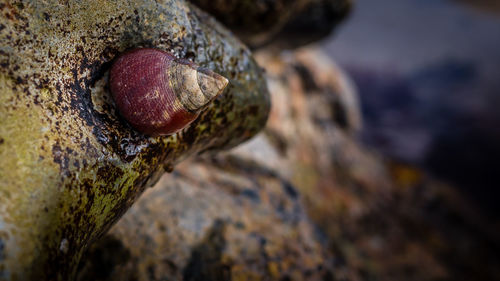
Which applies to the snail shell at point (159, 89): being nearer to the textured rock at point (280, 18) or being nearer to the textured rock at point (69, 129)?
the textured rock at point (69, 129)

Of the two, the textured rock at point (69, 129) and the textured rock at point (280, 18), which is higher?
the textured rock at point (69, 129)

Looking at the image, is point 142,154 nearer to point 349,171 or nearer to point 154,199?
point 154,199

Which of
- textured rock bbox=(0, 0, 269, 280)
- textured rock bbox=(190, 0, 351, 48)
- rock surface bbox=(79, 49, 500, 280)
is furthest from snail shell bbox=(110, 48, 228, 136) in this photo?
textured rock bbox=(190, 0, 351, 48)

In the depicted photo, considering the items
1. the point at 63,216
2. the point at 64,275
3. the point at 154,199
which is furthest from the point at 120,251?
the point at 63,216

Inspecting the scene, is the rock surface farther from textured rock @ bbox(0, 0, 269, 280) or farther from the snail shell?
the snail shell

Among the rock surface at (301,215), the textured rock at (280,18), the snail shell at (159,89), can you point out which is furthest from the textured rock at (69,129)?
the textured rock at (280,18)
